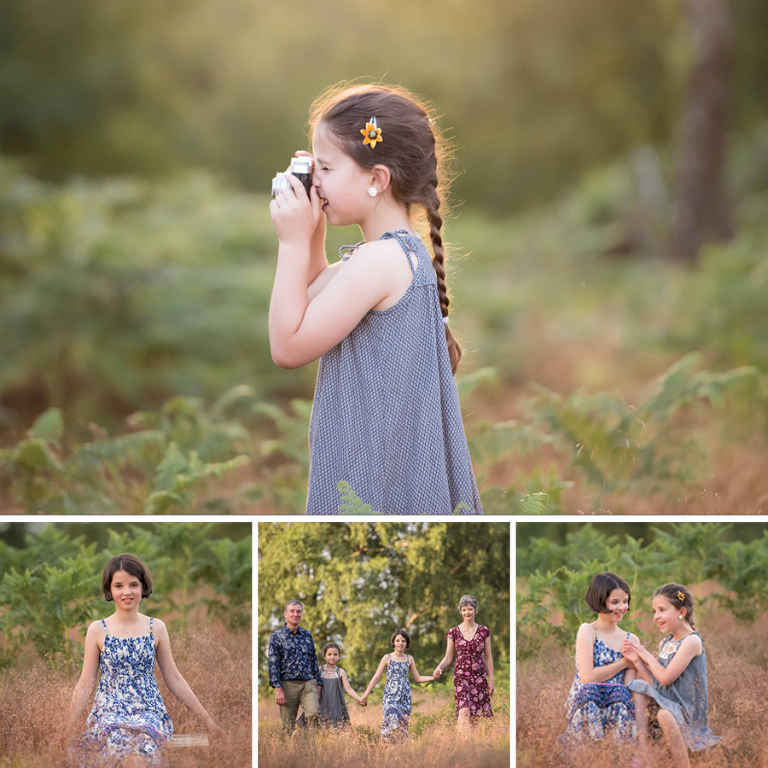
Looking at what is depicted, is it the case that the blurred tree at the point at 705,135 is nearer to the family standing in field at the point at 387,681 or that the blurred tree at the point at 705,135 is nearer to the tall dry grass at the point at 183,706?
the family standing in field at the point at 387,681

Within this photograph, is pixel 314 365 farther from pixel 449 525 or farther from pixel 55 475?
pixel 449 525

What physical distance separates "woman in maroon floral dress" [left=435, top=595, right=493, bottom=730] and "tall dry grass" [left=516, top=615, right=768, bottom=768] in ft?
0.28

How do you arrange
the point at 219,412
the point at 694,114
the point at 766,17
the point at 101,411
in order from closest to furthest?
1. the point at 219,412
2. the point at 101,411
3. the point at 694,114
4. the point at 766,17

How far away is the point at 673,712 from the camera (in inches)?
74.8

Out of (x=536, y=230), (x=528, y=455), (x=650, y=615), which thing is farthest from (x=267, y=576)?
(x=536, y=230)

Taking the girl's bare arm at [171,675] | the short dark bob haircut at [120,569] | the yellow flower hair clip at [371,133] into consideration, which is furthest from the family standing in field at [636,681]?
the yellow flower hair clip at [371,133]

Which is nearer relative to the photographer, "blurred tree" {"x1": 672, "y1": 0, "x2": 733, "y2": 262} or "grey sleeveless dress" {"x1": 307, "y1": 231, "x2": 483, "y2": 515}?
"grey sleeveless dress" {"x1": 307, "y1": 231, "x2": 483, "y2": 515}

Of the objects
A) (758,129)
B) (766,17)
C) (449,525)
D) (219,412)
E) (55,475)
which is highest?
(766,17)

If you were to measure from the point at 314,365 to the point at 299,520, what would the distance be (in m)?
4.09

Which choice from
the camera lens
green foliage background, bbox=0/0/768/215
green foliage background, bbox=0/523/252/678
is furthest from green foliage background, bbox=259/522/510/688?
green foliage background, bbox=0/0/768/215

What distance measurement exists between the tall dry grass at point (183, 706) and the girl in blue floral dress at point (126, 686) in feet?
0.07

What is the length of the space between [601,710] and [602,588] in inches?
10.7

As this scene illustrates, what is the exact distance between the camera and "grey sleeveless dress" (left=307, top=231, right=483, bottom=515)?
2.06m

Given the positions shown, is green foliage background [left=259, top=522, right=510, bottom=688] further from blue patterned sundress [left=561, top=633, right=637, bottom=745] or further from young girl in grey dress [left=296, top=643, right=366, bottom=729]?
blue patterned sundress [left=561, top=633, right=637, bottom=745]
